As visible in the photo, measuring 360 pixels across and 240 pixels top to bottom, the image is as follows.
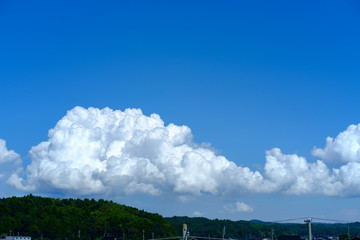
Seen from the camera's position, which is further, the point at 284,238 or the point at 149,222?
the point at 149,222

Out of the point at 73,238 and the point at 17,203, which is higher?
the point at 17,203

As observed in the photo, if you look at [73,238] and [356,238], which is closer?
[356,238]

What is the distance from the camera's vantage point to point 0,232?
155 meters

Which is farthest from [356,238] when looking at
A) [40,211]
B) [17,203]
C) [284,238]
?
[17,203]

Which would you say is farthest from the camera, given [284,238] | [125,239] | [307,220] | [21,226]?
[125,239]

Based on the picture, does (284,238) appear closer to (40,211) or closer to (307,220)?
(307,220)

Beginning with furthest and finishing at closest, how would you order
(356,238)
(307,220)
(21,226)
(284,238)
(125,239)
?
(125,239) → (21,226) → (284,238) → (356,238) → (307,220)

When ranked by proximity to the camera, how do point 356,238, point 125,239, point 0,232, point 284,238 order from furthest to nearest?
1. point 125,239
2. point 0,232
3. point 284,238
4. point 356,238

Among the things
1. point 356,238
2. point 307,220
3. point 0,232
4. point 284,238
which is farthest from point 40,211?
point 307,220

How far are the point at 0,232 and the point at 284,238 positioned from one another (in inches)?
3838

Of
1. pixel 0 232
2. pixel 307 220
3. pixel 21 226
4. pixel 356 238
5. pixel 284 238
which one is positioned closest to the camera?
pixel 307 220

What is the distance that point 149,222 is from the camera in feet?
598

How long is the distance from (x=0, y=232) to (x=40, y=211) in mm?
26576

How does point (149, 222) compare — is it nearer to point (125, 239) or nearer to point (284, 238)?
point (125, 239)
